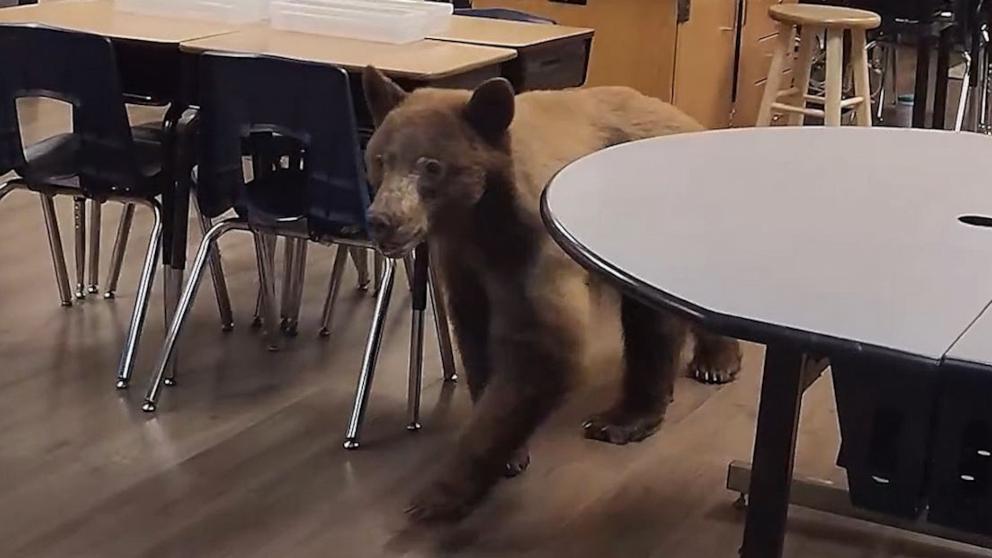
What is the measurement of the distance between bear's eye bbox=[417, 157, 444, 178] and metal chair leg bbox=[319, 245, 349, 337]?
49.2 inches

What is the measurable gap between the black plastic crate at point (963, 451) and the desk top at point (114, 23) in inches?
88.2

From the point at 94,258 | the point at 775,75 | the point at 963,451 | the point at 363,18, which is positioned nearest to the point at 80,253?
the point at 94,258

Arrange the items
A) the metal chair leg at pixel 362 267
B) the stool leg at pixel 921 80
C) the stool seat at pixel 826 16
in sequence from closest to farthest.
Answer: the metal chair leg at pixel 362 267 < the stool seat at pixel 826 16 < the stool leg at pixel 921 80

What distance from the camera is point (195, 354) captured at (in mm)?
3555

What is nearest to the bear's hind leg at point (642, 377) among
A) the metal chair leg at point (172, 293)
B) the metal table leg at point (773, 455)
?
the metal chair leg at point (172, 293)

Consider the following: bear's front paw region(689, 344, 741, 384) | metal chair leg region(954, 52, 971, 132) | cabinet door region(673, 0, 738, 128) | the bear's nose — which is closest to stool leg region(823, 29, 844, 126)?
cabinet door region(673, 0, 738, 128)

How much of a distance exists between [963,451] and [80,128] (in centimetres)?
231

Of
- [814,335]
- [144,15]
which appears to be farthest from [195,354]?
[814,335]

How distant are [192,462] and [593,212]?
1.36m

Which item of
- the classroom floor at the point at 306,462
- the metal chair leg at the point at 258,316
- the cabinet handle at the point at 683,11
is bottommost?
the classroom floor at the point at 306,462

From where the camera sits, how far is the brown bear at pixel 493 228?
2.50m

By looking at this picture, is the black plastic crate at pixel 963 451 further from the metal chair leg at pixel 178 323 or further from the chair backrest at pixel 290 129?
the metal chair leg at pixel 178 323

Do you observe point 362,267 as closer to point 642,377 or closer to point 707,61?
point 642,377

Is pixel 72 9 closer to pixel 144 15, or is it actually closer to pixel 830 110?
pixel 144 15
